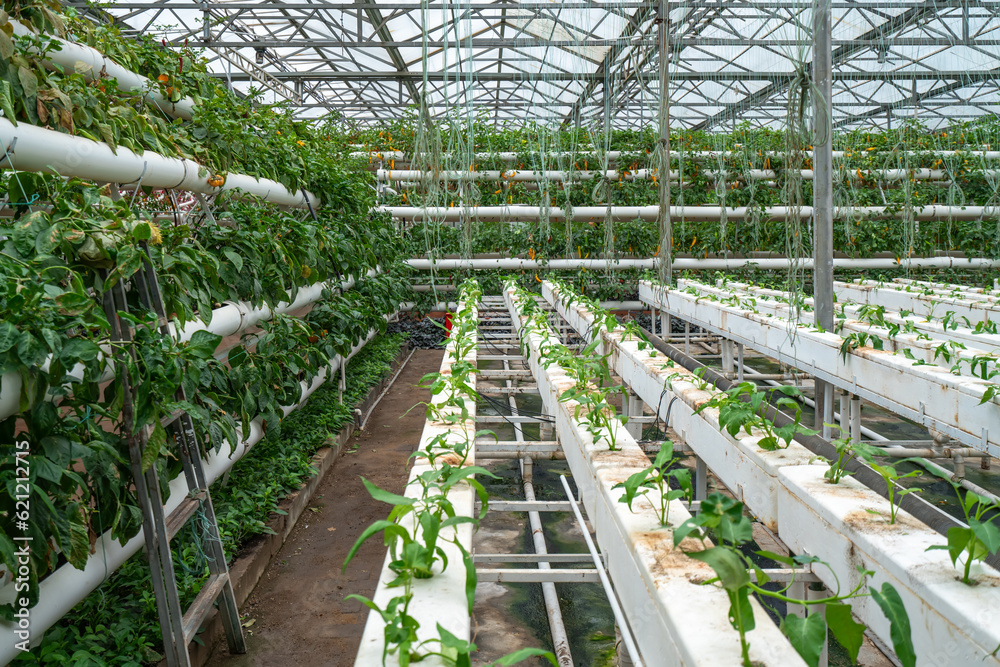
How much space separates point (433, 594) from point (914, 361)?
257 cm

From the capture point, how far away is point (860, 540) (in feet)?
4.58

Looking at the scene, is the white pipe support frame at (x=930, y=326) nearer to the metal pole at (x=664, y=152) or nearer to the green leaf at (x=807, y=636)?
the metal pole at (x=664, y=152)

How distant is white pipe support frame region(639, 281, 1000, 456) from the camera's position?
2.41m

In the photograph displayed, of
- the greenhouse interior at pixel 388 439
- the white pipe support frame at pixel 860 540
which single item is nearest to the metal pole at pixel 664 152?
the greenhouse interior at pixel 388 439

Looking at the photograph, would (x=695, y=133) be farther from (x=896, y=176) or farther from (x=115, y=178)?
(x=115, y=178)

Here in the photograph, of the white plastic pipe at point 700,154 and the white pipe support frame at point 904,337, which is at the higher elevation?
the white plastic pipe at point 700,154

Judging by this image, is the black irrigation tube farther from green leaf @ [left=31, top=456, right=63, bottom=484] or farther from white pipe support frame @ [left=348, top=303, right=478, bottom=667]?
green leaf @ [left=31, top=456, right=63, bottom=484]

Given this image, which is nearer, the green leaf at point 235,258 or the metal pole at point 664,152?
the green leaf at point 235,258

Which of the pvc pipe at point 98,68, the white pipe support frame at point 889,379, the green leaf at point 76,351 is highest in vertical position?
the pvc pipe at point 98,68

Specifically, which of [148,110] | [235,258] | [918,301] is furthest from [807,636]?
[918,301]

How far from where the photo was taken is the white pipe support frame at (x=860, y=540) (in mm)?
1110

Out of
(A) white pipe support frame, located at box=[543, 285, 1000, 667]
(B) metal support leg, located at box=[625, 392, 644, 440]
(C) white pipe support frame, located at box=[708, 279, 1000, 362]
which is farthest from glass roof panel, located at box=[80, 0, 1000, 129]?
(A) white pipe support frame, located at box=[543, 285, 1000, 667]

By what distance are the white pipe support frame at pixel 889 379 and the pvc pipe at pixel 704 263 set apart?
3337 millimetres

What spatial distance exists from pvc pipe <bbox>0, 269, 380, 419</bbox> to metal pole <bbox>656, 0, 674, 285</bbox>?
258 cm
